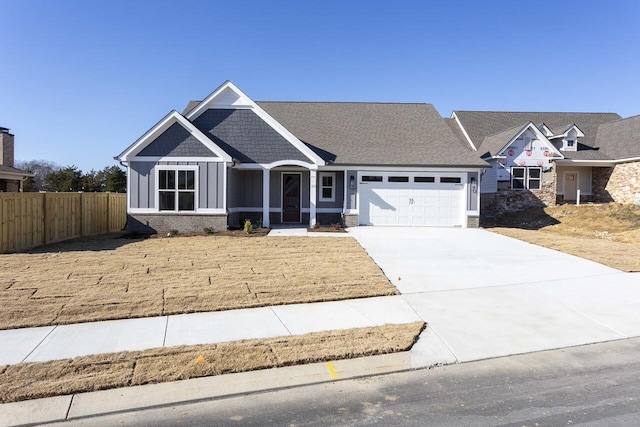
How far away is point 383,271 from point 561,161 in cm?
2057

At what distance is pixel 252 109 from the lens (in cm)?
1864

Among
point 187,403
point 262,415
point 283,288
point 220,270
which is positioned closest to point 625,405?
point 262,415

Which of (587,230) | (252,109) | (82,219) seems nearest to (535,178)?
(587,230)

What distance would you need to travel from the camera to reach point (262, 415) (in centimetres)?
415

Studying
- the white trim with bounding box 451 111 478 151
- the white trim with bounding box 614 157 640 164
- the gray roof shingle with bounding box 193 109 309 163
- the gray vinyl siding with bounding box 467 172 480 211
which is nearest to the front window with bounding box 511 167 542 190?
the white trim with bounding box 451 111 478 151

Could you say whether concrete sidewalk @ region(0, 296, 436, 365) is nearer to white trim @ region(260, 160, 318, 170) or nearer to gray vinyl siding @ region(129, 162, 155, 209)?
gray vinyl siding @ region(129, 162, 155, 209)

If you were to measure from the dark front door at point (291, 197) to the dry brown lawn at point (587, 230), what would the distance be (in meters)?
8.83

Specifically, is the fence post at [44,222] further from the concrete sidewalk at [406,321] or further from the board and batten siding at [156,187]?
the concrete sidewalk at [406,321]

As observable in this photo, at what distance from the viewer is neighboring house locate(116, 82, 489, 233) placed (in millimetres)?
17016

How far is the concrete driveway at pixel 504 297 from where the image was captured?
6.19 metres

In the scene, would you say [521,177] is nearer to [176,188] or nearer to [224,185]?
[224,185]

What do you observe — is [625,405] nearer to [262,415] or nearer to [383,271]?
[262,415]

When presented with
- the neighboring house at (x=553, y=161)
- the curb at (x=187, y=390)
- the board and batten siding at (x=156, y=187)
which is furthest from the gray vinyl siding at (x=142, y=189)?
the neighboring house at (x=553, y=161)

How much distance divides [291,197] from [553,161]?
52.5ft
